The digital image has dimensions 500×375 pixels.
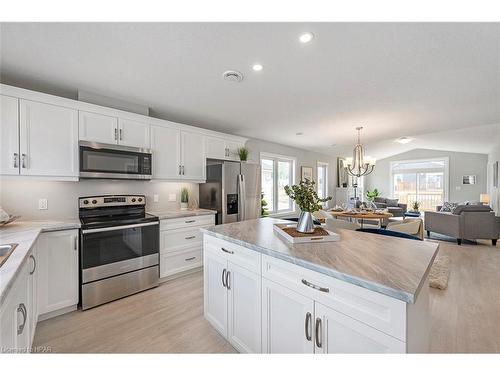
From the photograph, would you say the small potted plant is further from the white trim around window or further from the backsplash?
the white trim around window

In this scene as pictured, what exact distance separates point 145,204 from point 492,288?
4.54m

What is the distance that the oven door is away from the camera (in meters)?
2.24

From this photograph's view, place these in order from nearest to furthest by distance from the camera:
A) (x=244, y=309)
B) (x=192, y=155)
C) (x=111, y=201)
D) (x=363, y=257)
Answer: (x=363, y=257)
(x=244, y=309)
(x=111, y=201)
(x=192, y=155)

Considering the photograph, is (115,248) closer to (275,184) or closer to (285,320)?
(285,320)

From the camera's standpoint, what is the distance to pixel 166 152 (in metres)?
3.11

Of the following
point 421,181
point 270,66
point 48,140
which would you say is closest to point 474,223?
point 421,181

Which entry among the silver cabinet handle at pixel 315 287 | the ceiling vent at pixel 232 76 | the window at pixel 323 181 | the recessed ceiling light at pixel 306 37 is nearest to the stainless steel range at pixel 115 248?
the ceiling vent at pixel 232 76

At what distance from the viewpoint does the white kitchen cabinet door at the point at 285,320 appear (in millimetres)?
1189

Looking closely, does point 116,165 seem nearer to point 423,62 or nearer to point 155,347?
point 155,347

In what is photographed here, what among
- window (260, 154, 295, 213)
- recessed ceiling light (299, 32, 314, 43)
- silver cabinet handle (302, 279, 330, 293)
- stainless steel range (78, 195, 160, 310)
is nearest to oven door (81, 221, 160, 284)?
stainless steel range (78, 195, 160, 310)

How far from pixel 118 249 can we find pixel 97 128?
4.49 ft

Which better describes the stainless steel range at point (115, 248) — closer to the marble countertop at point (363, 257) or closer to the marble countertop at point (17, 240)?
the marble countertop at point (17, 240)

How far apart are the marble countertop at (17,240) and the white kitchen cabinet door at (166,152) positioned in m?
1.16

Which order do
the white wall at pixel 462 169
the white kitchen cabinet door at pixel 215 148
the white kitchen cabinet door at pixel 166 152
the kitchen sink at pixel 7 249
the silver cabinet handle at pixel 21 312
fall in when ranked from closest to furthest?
the silver cabinet handle at pixel 21 312
the kitchen sink at pixel 7 249
the white kitchen cabinet door at pixel 166 152
the white kitchen cabinet door at pixel 215 148
the white wall at pixel 462 169
